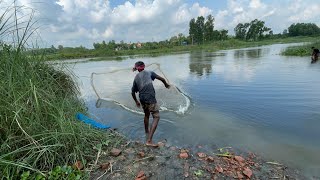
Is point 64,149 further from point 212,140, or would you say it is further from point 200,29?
point 200,29

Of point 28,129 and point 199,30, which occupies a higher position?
point 199,30

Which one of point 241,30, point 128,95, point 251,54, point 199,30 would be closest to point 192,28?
point 199,30

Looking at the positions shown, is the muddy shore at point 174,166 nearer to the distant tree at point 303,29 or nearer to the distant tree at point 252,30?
the distant tree at point 252,30

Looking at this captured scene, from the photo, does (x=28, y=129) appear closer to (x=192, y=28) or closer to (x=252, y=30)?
(x=192, y=28)

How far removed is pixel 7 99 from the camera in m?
3.29

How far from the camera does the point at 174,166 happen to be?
11.7ft

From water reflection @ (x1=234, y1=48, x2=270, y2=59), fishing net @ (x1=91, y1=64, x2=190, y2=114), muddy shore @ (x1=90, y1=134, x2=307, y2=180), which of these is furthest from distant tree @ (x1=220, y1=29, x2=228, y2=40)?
muddy shore @ (x1=90, y1=134, x2=307, y2=180)

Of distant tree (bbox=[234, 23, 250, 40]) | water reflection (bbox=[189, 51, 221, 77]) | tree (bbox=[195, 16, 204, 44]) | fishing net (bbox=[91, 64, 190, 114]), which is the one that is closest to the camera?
fishing net (bbox=[91, 64, 190, 114])

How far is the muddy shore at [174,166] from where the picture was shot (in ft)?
11.0

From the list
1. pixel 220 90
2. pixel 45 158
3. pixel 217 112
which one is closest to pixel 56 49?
pixel 45 158

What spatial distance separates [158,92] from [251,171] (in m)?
6.99

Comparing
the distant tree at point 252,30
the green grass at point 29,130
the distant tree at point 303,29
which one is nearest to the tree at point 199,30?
the distant tree at point 252,30

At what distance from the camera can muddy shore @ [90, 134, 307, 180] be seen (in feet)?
11.0

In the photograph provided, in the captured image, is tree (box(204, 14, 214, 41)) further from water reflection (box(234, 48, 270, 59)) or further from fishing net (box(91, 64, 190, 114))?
fishing net (box(91, 64, 190, 114))
